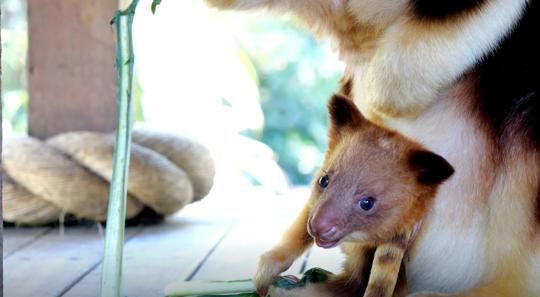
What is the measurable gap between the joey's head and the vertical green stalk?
0.30 metres

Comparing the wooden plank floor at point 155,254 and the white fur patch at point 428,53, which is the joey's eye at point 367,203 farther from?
the wooden plank floor at point 155,254

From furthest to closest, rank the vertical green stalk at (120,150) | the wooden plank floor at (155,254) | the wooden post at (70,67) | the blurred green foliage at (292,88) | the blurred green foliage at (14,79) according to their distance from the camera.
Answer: the blurred green foliage at (292,88) < the blurred green foliage at (14,79) < the wooden post at (70,67) < the wooden plank floor at (155,254) < the vertical green stalk at (120,150)

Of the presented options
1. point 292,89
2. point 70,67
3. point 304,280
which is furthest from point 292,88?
point 304,280

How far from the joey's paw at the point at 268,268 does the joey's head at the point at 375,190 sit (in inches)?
9.5

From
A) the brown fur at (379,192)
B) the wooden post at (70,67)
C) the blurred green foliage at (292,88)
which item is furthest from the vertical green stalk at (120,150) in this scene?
the blurred green foliage at (292,88)

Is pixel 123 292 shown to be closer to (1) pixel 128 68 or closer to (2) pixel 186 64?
(1) pixel 128 68

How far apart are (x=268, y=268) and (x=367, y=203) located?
0.33 m

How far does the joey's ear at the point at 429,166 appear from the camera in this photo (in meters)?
1.47

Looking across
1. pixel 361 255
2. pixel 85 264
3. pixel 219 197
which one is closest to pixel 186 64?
pixel 219 197

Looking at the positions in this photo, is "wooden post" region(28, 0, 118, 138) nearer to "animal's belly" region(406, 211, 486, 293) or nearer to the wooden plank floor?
the wooden plank floor

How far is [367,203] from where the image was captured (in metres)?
1.47

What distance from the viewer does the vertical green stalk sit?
4.75 ft

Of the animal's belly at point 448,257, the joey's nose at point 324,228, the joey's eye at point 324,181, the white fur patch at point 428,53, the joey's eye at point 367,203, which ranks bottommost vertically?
the animal's belly at point 448,257

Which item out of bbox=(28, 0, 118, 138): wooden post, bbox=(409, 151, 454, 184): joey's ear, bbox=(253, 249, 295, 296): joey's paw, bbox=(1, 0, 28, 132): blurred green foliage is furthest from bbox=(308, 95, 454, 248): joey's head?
bbox=(1, 0, 28, 132): blurred green foliage
